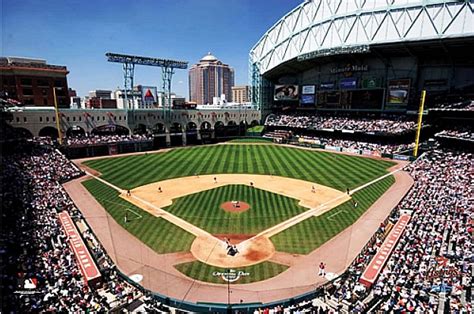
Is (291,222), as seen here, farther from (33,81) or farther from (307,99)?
(33,81)

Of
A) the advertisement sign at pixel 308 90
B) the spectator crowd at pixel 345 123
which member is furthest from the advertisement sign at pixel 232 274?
the advertisement sign at pixel 308 90

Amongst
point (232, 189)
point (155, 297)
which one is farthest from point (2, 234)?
point (232, 189)

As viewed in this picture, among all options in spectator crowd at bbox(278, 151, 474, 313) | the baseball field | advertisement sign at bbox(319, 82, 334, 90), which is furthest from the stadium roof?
spectator crowd at bbox(278, 151, 474, 313)

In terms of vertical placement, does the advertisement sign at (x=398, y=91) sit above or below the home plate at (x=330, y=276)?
above

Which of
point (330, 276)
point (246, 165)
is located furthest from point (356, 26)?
point (330, 276)

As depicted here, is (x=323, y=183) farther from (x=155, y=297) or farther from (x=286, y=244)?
(x=155, y=297)

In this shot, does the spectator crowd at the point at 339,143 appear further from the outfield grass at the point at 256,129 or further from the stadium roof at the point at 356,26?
the stadium roof at the point at 356,26
